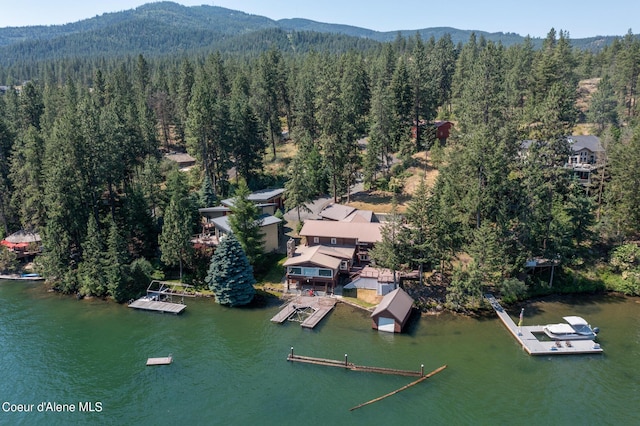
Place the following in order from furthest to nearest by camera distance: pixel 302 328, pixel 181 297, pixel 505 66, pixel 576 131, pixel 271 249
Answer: pixel 505 66 < pixel 576 131 < pixel 271 249 < pixel 181 297 < pixel 302 328

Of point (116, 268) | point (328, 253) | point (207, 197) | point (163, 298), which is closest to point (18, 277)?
point (116, 268)

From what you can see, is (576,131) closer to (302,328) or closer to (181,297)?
(302,328)

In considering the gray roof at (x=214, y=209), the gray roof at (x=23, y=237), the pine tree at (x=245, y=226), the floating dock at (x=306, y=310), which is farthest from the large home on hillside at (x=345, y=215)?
the gray roof at (x=23, y=237)

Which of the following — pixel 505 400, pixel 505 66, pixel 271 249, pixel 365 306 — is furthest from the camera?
pixel 505 66

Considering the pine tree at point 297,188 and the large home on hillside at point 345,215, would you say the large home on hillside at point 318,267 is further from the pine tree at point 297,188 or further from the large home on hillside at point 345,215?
the pine tree at point 297,188

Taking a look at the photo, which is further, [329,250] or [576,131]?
[576,131]

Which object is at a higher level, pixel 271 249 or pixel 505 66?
pixel 505 66

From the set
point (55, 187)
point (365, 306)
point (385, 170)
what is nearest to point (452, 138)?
point (385, 170)

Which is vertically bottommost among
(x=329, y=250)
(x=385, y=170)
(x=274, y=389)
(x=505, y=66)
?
(x=274, y=389)
